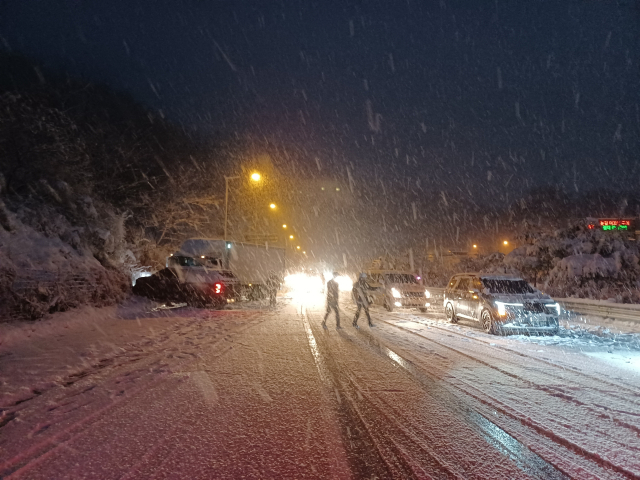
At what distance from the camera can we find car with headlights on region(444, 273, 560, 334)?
38.9 ft

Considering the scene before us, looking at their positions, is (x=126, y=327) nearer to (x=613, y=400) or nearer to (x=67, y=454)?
(x=67, y=454)

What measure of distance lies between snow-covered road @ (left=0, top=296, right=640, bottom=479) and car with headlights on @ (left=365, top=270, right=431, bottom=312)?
9.07 meters

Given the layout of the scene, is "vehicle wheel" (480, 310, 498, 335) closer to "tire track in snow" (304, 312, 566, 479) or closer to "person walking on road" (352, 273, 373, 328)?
"person walking on road" (352, 273, 373, 328)

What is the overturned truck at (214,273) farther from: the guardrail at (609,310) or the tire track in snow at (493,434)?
the guardrail at (609,310)

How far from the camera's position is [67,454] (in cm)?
403

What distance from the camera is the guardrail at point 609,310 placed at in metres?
13.6

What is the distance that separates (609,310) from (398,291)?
25.9 ft

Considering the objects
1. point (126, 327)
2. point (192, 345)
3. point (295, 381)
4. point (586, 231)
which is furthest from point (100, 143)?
point (586, 231)

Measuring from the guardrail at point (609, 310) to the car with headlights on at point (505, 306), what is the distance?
10.6 feet

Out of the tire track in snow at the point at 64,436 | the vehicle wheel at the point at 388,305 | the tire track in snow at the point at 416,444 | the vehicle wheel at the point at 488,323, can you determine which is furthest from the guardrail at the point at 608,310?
the tire track in snow at the point at 64,436

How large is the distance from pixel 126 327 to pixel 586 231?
98.5 feet

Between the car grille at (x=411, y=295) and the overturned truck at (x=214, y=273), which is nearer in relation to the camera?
the overturned truck at (x=214, y=273)

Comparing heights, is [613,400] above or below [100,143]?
below

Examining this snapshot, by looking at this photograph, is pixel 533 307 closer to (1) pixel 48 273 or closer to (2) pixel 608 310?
(2) pixel 608 310
